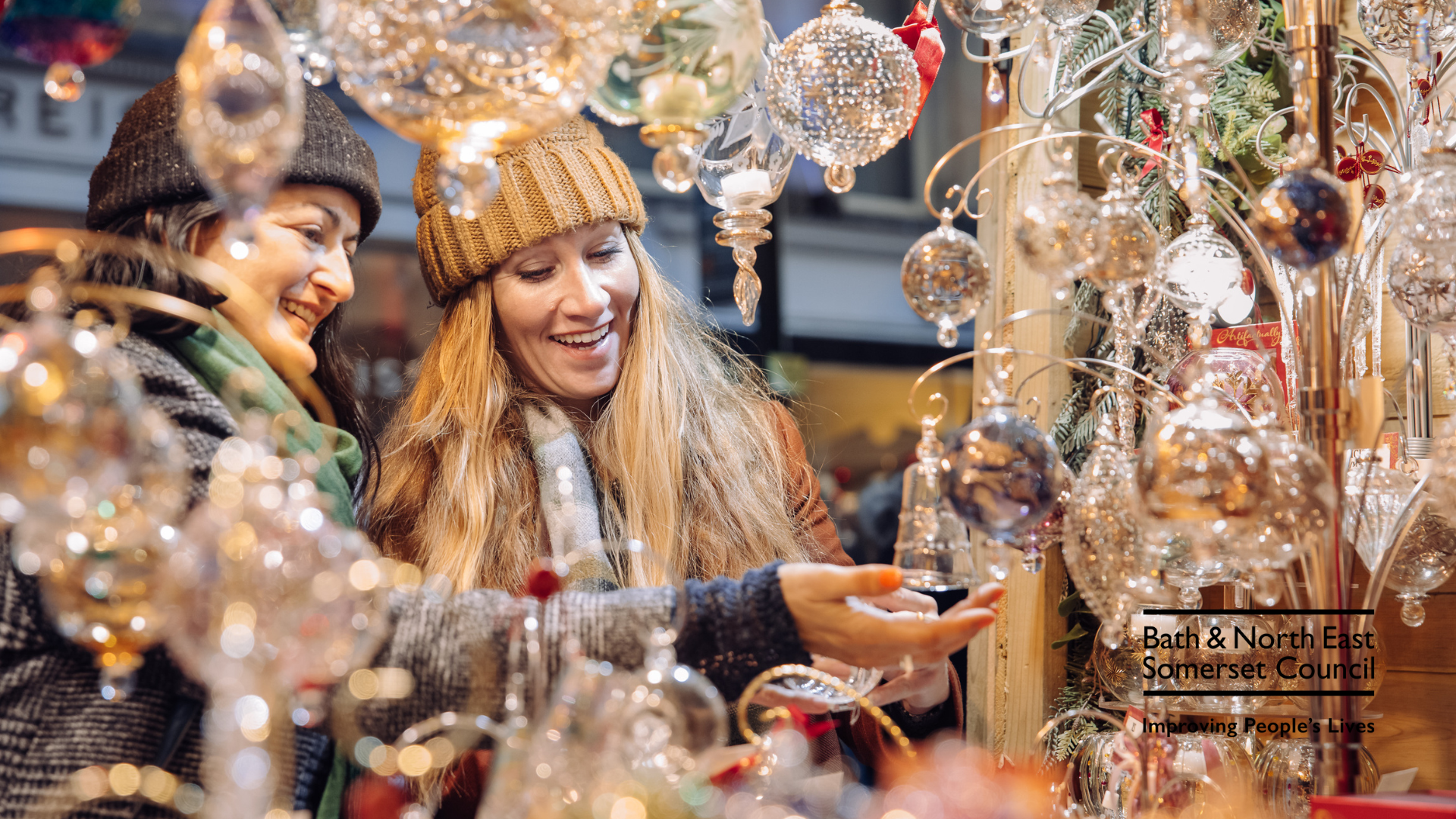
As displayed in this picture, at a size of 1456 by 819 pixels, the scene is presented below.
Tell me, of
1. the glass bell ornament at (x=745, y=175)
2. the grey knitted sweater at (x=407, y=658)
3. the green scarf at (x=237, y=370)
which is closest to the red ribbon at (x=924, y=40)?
the glass bell ornament at (x=745, y=175)

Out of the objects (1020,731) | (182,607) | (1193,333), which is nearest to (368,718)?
(182,607)

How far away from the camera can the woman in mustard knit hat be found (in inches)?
63.2

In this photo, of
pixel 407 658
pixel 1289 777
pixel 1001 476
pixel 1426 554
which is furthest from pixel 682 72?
pixel 1289 777

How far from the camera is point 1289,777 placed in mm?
1265

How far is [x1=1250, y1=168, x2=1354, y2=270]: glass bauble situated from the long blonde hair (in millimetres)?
937

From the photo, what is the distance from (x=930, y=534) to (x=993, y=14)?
1.55 feet

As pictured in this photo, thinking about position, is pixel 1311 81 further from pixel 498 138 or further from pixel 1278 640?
pixel 498 138

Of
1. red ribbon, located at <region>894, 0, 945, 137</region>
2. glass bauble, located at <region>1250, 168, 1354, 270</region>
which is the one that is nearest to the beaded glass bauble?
red ribbon, located at <region>894, 0, 945, 137</region>

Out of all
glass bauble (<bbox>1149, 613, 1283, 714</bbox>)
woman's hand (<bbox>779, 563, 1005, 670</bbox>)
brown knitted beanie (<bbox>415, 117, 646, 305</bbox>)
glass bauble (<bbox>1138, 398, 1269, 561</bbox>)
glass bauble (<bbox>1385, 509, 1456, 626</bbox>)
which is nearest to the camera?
glass bauble (<bbox>1138, 398, 1269, 561</bbox>)

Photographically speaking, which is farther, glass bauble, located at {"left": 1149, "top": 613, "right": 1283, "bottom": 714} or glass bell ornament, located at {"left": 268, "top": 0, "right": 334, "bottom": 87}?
glass bauble, located at {"left": 1149, "top": 613, "right": 1283, "bottom": 714}

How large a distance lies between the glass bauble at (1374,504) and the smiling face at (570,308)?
968 mm

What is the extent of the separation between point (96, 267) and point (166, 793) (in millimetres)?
521

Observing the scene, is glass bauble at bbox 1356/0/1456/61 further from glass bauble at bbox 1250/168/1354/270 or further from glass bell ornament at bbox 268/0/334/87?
glass bell ornament at bbox 268/0/334/87

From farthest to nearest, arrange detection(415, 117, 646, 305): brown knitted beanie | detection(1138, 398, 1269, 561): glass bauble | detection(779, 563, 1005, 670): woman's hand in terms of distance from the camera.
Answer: detection(415, 117, 646, 305): brown knitted beanie
detection(779, 563, 1005, 670): woman's hand
detection(1138, 398, 1269, 561): glass bauble
